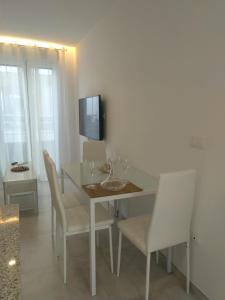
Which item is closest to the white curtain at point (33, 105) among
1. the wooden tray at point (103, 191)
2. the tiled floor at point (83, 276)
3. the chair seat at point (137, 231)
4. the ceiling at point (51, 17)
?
the ceiling at point (51, 17)

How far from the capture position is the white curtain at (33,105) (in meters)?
4.38

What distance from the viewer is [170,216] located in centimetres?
167

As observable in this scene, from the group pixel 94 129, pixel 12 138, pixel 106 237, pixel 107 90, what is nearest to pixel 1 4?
pixel 107 90

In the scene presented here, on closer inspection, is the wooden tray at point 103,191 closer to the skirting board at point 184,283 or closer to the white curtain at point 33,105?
the skirting board at point 184,283

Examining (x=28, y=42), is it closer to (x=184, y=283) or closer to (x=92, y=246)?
(x=92, y=246)

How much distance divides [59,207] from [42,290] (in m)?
0.65

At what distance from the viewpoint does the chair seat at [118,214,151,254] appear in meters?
1.72

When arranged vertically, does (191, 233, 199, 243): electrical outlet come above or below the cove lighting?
below

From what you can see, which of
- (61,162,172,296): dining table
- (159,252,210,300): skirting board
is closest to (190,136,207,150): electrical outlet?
(61,162,172,296): dining table

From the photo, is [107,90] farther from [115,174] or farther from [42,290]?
[42,290]

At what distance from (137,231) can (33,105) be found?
3.54 metres

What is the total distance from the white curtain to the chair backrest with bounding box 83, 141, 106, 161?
68.9 inches

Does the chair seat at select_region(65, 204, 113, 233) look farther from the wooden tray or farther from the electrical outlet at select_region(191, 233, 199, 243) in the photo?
the electrical outlet at select_region(191, 233, 199, 243)

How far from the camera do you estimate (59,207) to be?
193 centimetres
